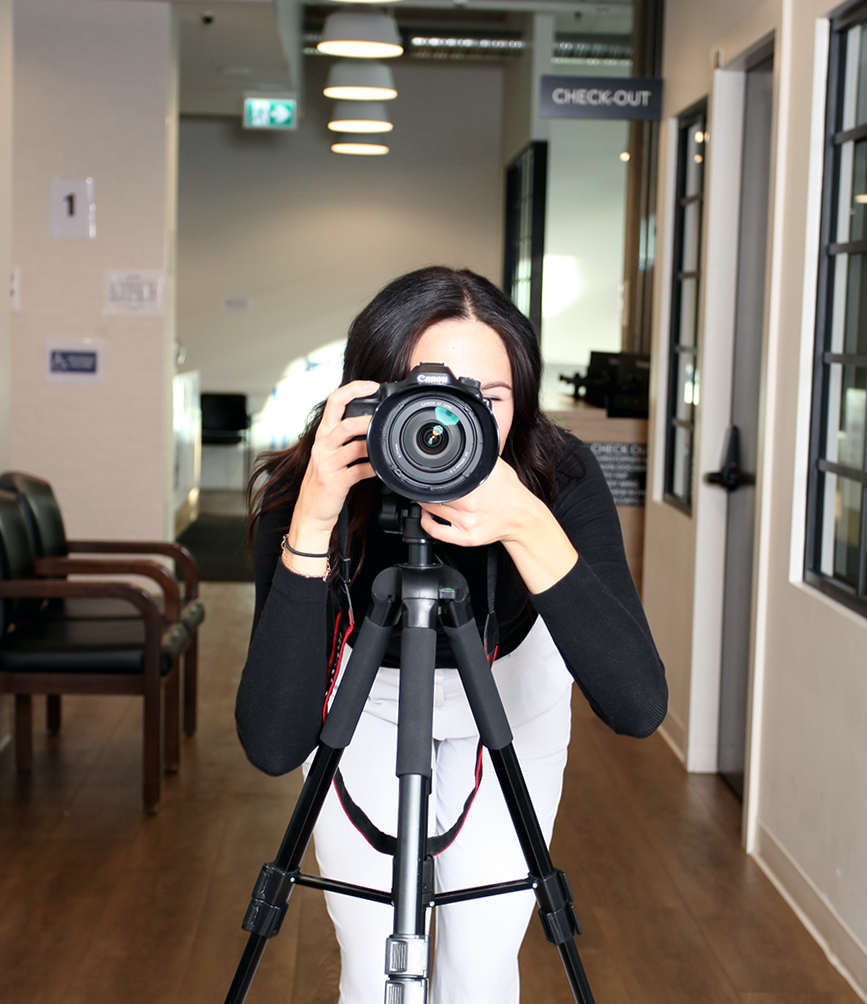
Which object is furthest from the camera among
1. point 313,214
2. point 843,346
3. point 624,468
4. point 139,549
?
point 313,214

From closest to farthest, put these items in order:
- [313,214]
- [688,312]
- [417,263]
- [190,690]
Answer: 1. [190,690]
2. [688,312]
3. [417,263]
4. [313,214]

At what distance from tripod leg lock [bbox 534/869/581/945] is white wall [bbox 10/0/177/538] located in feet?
14.4

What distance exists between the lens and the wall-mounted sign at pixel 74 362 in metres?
5.13

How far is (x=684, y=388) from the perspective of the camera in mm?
3766

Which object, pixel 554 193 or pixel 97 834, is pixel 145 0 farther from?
pixel 554 193

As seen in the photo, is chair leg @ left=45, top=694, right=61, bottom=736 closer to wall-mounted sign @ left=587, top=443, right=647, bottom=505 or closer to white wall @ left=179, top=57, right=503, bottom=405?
wall-mounted sign @ left=587, top=443, right=647, bottom=505

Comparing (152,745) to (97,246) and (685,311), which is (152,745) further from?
(97,246)

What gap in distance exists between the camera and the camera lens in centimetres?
102

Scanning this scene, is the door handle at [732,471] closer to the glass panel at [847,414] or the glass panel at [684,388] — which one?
the glass panel at [684,388]

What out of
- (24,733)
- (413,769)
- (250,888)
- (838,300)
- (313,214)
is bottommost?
(250,888)

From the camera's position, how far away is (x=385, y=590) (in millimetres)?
1098

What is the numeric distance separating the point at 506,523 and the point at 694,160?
291 centimetres

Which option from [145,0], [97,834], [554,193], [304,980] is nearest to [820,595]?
[304,980]

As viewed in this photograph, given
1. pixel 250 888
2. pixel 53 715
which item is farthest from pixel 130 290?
pixel 250 888
